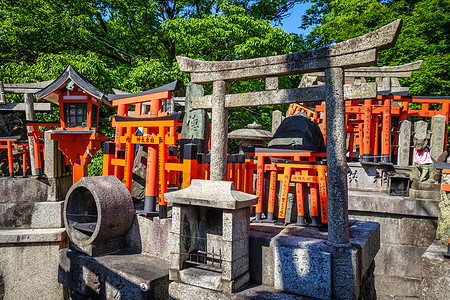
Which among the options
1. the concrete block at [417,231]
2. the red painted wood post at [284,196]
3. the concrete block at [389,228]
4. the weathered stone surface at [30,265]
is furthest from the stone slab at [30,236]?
the concrete block at [417,231]

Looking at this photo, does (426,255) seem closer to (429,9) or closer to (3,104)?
(3,104)

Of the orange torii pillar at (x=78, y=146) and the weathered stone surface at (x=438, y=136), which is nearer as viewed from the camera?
the orange torii pillar at (x=78, y=146)

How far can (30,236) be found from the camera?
718 cm

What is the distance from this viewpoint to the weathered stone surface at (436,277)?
16.8 feet

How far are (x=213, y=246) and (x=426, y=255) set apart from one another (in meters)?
3.68

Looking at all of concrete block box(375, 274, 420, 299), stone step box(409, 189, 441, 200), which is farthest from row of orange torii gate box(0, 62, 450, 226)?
concrete block box(375, 274, 420, 299)

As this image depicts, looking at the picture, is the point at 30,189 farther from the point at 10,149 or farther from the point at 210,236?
the point at 210,236

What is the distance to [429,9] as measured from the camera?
1373cm

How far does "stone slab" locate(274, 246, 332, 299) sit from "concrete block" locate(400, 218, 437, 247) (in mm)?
5291

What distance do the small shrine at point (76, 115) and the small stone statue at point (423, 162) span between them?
27.3ft

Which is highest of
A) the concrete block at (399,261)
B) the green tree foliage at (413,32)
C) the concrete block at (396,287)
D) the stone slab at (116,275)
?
the green tree foliage at (413,32)

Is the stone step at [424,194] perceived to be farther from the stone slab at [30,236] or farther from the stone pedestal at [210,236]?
the stone slab at [30,236]

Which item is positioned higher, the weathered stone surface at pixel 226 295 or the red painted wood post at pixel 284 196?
the red painted wood post at pixel 284 196

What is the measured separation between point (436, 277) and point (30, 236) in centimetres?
828
